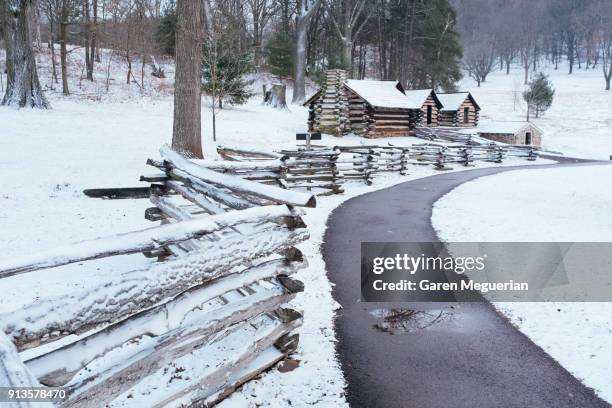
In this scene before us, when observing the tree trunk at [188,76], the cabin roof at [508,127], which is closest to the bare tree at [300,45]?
the cabin roof at [508,127]

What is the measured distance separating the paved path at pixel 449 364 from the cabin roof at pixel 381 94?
24453 millimetres

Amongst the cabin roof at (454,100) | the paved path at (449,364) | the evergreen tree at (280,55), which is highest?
the evergreen tree at (280,55)

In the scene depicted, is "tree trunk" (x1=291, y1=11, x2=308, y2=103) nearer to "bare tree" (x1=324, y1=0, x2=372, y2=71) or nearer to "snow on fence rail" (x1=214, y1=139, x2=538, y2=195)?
"bare tree" (x1=324, y1=0, x2=372, y2=71)

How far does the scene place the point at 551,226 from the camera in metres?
9.45

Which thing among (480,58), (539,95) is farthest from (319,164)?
(480,58)

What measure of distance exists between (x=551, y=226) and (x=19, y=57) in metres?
21.0

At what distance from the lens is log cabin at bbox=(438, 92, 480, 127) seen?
42156 mm

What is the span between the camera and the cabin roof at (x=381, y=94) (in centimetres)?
2953

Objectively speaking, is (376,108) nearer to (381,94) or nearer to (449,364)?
(381,94)

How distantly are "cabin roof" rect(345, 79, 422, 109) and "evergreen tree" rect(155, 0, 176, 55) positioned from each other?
15.9 metres

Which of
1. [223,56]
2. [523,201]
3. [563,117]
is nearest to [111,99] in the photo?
[223,56]

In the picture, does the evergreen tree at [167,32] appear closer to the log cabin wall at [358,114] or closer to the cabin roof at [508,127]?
the log cabin wall at [358,114]

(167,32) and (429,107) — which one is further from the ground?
(167,32)

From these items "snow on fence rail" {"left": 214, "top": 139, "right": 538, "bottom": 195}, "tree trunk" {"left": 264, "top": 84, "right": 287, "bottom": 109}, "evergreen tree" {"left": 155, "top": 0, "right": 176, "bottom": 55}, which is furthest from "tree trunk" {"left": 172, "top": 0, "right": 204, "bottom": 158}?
"evergreen tree" {"left": 155, "top": 0, "right": 176, "bottom": 55}
